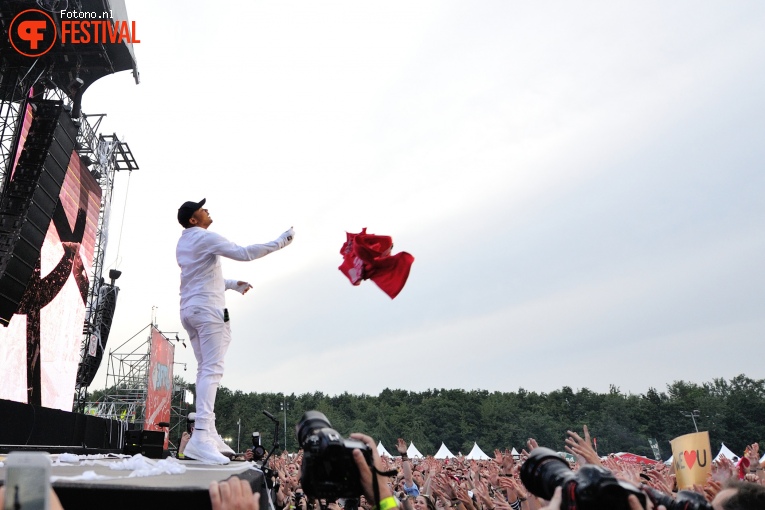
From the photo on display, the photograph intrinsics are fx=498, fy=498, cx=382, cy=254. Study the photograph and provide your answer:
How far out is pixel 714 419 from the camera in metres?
66.5

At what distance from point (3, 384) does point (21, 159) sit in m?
4.70

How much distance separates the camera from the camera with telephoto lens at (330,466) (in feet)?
5.74

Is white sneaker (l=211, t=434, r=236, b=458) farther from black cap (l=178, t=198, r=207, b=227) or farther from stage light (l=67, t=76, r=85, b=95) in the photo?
stage light (l=67, t=76, r=85, b=95)

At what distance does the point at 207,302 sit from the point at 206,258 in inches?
14.7

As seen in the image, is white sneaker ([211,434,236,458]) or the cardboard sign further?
the cardboard sign

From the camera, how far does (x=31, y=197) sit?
408 inches

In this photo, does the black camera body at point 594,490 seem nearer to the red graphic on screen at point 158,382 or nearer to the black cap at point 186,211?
the black cap at point 186,211

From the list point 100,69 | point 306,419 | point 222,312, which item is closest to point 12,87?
point 100,69

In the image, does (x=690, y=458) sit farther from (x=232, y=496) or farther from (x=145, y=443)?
(x=145, y=443)

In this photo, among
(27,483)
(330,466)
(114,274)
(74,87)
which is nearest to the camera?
(27,483)

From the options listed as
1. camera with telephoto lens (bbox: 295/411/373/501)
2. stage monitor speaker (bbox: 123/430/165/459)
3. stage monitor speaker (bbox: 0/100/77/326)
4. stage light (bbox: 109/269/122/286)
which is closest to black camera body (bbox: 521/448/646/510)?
camera with telephoto lens (bbox: 295/411/373/501)

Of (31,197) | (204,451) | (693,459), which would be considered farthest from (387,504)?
(31,197)

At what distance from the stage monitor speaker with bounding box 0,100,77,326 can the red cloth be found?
8343 mm

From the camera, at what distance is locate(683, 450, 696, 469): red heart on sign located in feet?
16.7
